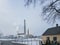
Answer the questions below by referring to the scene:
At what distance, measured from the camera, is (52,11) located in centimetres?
825

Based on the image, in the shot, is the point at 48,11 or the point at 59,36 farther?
the point at 59,36

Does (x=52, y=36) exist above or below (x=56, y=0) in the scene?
below

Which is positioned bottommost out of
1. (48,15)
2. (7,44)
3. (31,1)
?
(7,44)

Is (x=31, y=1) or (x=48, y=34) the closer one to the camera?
(x=31, y=1)

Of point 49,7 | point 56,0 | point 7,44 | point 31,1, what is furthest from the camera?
point 7,44

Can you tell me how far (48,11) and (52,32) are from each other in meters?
28.8

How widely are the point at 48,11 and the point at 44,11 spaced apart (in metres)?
0.19

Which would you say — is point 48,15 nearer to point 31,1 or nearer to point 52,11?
point 52,11

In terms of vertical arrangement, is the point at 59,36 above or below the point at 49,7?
below

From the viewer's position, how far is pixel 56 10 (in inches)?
321

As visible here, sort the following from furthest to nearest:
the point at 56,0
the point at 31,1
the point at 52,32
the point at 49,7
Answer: the point at 52,32 < the point at 49,7 < the point at 56,0 < the point at 31,1

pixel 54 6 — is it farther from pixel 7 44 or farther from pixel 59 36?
pixel 59 36

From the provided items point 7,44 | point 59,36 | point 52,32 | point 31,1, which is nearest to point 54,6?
point 31,1

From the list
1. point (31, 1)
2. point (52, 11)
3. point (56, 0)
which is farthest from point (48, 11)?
Result: point (31, 1)
